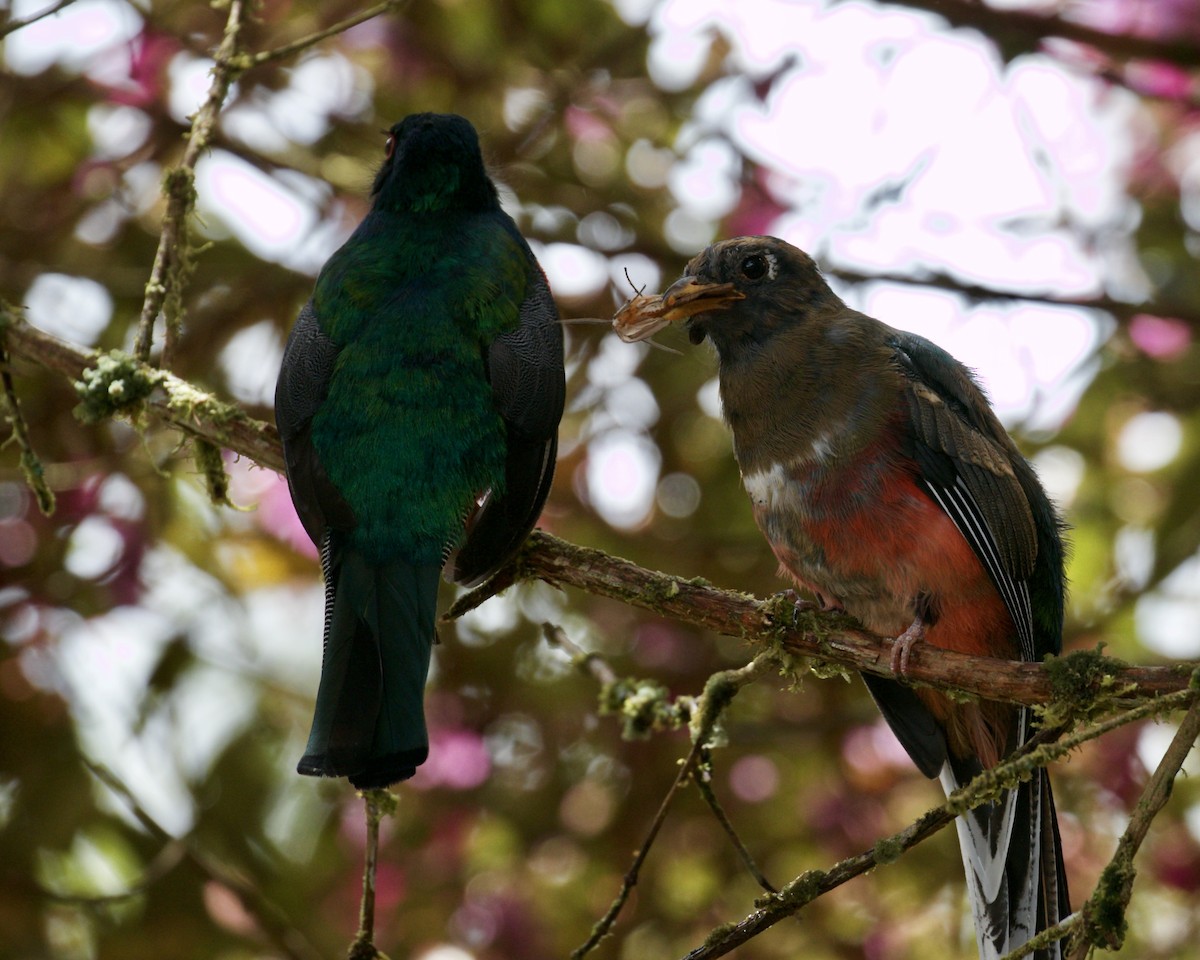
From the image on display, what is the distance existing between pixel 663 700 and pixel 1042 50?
10.6 ft

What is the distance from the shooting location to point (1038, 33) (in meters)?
5.28

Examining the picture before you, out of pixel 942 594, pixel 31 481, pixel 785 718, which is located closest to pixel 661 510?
pixel 785 718

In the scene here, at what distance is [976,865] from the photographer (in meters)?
3.62

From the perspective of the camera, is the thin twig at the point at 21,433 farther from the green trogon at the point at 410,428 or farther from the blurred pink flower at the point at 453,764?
the blurred pink flower at the point at 453,764

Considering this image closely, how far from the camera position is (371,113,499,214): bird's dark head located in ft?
12.6

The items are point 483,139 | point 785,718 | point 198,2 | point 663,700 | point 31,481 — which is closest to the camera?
point 31,481

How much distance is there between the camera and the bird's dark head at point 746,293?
3982 mm

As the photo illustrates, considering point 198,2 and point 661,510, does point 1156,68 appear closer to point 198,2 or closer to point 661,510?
point 661,510

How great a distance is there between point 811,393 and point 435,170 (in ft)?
4.13

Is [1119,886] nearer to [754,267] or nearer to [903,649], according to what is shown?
[903,649]

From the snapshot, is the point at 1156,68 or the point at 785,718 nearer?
the point at 785,718

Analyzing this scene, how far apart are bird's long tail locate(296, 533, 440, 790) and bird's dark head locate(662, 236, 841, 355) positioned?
128 centimetres

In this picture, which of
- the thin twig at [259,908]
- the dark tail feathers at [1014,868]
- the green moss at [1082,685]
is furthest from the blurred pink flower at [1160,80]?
the thin twig at [259,908]

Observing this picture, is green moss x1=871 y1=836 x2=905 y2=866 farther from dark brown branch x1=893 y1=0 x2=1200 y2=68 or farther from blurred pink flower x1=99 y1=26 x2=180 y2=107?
blurred pink flower x1=99 y1=26 x2=180 y2=107
